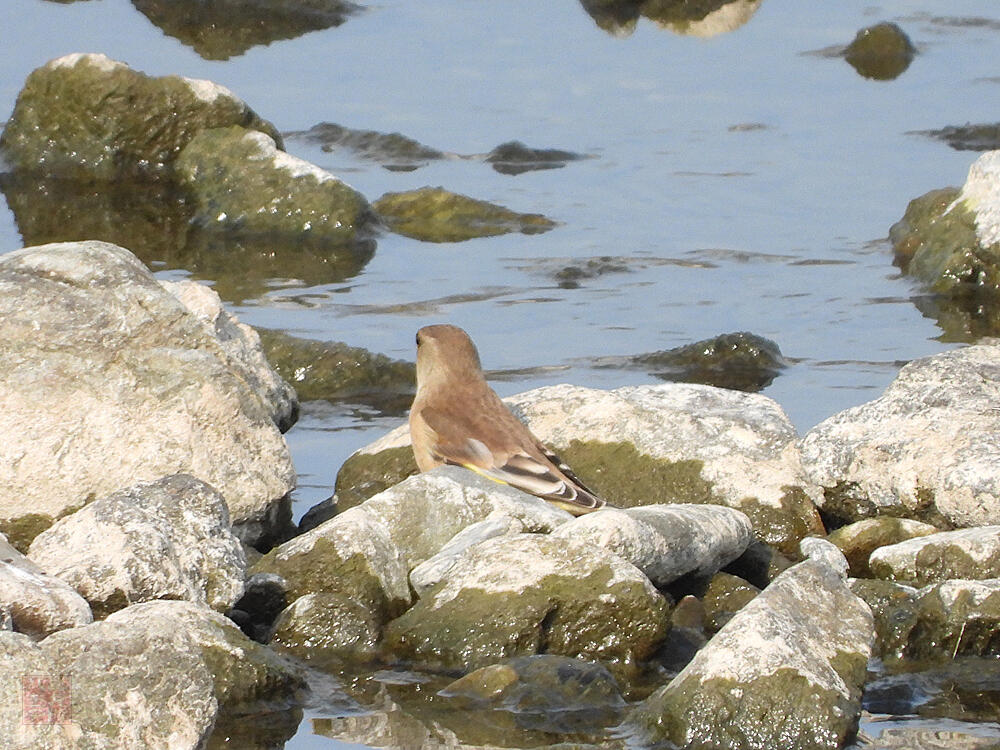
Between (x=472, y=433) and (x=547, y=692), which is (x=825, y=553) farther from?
(x=547, y=692)

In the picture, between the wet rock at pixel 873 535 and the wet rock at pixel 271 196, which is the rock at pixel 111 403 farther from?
the wet rock at pixel 271 196

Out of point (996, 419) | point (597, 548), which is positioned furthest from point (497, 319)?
point (597, 548)

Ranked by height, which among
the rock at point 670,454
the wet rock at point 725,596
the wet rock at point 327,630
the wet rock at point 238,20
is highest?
the wet rock at point 238,20

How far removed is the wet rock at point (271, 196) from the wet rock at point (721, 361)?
10.6 ft

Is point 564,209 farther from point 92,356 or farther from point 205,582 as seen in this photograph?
point 205,582

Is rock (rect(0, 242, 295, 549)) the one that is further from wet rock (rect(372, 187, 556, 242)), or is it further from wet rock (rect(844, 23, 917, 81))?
wet rock (rect(844, 23, 917, 81))

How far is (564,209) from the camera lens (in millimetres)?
12961

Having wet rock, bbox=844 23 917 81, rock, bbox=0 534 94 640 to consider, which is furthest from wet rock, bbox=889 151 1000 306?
rock, bbox=0 534 94 640

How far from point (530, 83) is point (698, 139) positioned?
85.6 inches

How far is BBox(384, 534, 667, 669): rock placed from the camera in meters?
5.87

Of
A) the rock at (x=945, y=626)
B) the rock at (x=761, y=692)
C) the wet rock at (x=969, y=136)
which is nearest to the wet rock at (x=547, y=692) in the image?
the rock at (x=761, y=692)

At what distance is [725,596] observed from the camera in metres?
6.57

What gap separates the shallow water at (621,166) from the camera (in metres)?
10.3

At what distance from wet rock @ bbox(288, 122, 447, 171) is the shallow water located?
0.46 ft
